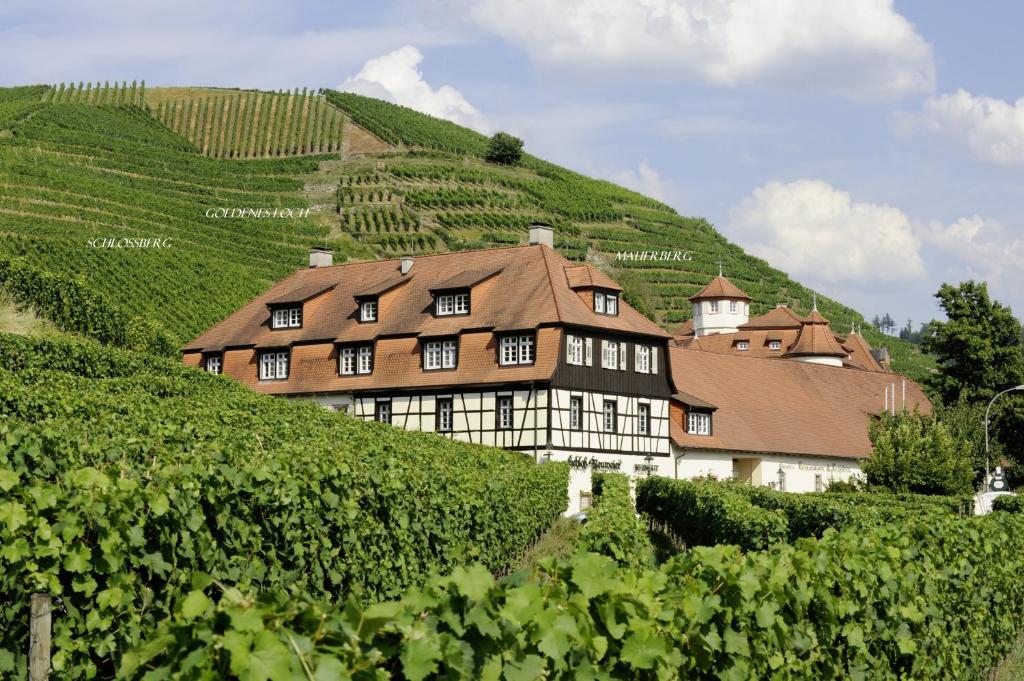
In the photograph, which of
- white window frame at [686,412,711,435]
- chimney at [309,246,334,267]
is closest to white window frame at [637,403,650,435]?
white window frame at [686,412,711,435]

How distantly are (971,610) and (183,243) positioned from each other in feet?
241

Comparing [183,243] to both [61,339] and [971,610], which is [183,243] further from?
[971,610]

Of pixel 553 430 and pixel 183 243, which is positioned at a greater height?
pixel 183 243

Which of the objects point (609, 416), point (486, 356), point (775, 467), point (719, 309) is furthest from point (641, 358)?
point (719, 309)

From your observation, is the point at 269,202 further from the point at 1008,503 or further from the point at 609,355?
the point at 1008,503

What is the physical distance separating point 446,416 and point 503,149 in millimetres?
96216

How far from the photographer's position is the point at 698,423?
5428 centimetres

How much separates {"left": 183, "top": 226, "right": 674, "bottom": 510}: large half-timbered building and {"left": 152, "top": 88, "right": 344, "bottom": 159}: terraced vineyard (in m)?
86.2

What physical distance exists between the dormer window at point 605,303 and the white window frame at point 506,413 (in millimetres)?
4948

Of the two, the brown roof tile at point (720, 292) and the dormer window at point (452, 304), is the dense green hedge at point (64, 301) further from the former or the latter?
the brown roof tile at point (720, 292)

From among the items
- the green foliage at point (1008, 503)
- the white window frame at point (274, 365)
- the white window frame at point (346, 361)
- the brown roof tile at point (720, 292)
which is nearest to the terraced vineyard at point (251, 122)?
the brown roof tile at point (720, 292)

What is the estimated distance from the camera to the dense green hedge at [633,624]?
20.6ft

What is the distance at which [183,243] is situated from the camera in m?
84.2

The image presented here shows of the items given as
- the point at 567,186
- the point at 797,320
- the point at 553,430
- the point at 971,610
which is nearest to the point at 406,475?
the point at 971,610
